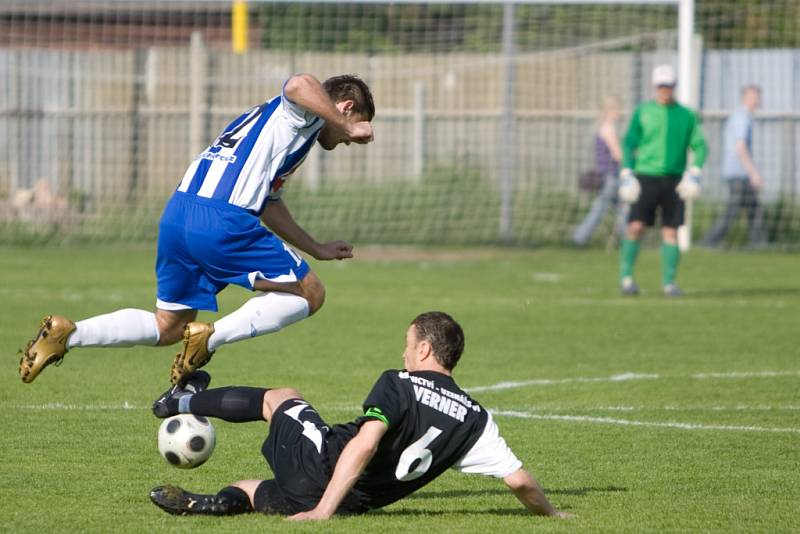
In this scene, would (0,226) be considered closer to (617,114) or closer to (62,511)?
(617,114)

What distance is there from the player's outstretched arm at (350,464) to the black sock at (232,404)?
0.73m

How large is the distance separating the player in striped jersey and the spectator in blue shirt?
15.4 meters

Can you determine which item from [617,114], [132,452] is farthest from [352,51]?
[132,452]

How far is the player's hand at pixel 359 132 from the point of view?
23.0ft

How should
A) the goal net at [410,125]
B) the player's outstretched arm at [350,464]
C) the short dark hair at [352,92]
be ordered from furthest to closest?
the goal net at [410,125], the short dark hair at [352,92], the player's outstretched arm at [350,464]

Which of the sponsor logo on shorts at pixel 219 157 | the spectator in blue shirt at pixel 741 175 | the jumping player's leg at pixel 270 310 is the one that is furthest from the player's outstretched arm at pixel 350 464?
the spectator in blue shirt at pixel 741 175

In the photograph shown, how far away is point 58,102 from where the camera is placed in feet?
79.4

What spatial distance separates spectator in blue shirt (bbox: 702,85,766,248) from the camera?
2178cm

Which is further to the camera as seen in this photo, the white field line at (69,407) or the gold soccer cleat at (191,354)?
the white field line at (69,407)

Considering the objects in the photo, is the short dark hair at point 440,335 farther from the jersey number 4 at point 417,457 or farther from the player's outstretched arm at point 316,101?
the player's outstretched arm at point 316,101

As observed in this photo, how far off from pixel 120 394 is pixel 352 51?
48.5 ft

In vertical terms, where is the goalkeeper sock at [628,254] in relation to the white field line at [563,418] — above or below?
above

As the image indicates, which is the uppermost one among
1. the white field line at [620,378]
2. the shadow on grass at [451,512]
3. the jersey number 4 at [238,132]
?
the jersey number 4 at [238,132]

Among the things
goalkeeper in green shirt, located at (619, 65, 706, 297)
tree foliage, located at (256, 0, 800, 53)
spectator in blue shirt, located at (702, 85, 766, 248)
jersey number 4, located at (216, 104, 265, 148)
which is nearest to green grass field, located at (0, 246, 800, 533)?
goalkeeper in green shirt, located at (619, 65, 706, 297)
